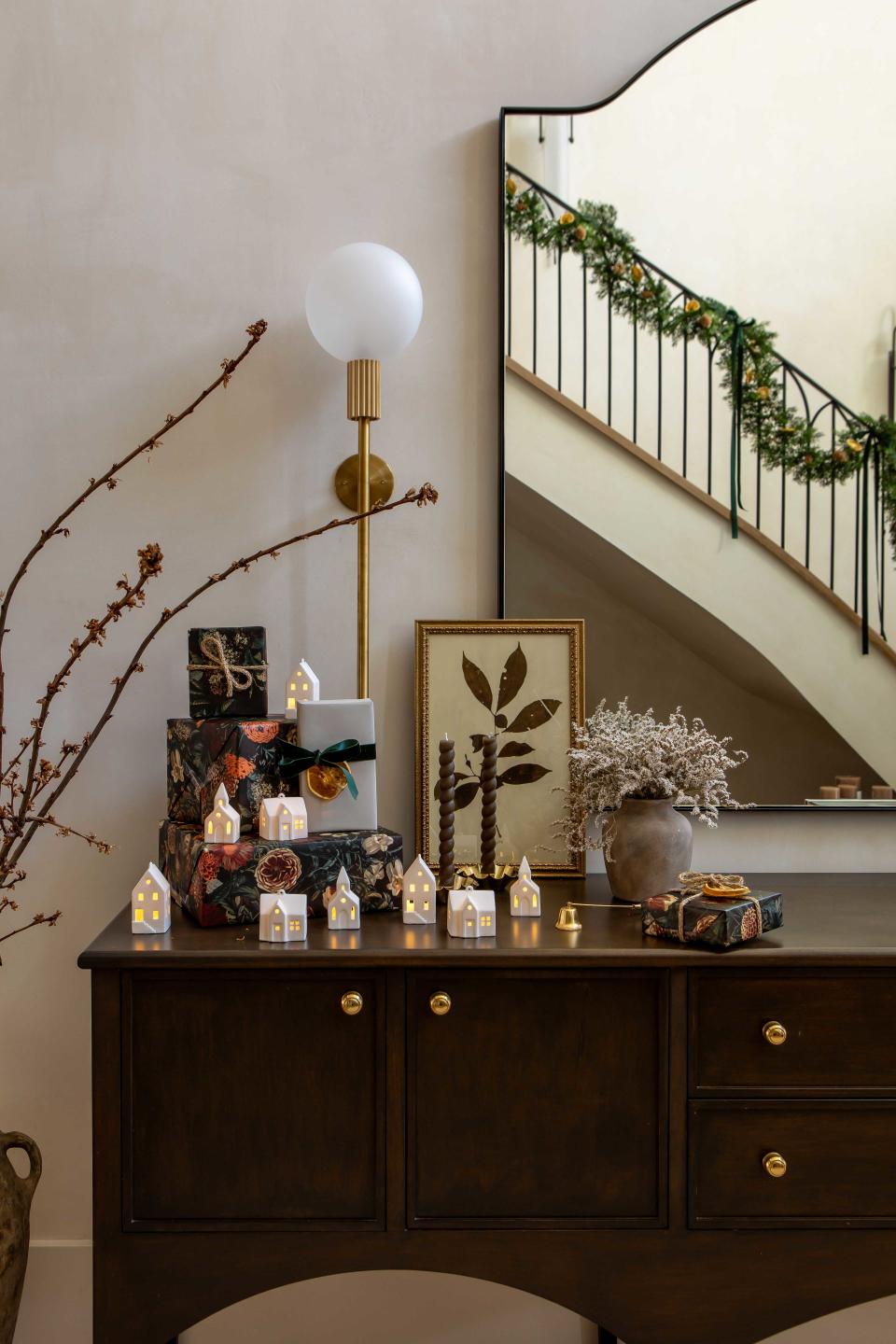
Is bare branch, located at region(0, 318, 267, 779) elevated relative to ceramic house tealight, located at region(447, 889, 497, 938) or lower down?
elevated

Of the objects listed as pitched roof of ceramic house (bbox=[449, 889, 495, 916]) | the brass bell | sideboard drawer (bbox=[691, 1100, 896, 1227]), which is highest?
pitched roof of ceramic house (bbox=[449, 889, 495, 916])

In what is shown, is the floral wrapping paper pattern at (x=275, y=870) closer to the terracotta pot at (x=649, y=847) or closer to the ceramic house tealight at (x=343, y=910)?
the ceramic house tealight at (x=343, y=910)

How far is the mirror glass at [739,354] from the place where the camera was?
6.27ft

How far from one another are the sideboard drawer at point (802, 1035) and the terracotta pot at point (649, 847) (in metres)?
0.24

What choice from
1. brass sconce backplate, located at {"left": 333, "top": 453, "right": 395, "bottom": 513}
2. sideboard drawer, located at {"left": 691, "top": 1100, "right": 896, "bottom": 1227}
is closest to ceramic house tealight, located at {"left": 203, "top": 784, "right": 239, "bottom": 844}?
brass sconce backplate, located at {"left": 333, "top": 453, "right": 395, "bottom": 513}

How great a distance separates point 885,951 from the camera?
1.39 m

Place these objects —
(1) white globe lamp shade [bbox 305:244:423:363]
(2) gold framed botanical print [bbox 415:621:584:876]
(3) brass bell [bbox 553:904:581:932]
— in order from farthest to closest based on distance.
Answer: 1. (2) gold framed botanical print [bbox 415:621:584:876]
2. (1) white globe lamp shade [bbox 305:244:423:363]
3. (3) brass bell [bbox 553:904:581:932]

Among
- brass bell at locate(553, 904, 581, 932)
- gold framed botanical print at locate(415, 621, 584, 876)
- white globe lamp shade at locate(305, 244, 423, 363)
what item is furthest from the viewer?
gold framed botanical print at locate(415, 621, 584, 876)

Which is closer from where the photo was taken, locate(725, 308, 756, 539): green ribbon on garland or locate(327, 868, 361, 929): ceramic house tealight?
locate(327, 868, 361, 929): ceramic house tealight

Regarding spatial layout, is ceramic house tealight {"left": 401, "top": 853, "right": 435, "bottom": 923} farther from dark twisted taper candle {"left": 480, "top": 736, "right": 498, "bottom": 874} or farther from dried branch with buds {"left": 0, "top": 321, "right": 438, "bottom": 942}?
dried branch with buds {"left": 0, "top": 321, "right": 438, "bottom": 942}

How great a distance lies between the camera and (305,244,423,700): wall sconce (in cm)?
175

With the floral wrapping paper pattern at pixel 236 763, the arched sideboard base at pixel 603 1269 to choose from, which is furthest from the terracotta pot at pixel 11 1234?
the floral wrapping paper pattern at pixel 236 763

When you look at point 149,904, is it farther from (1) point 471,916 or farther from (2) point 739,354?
(2) point 739,354

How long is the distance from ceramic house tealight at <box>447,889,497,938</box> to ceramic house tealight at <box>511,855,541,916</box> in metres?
0.11
